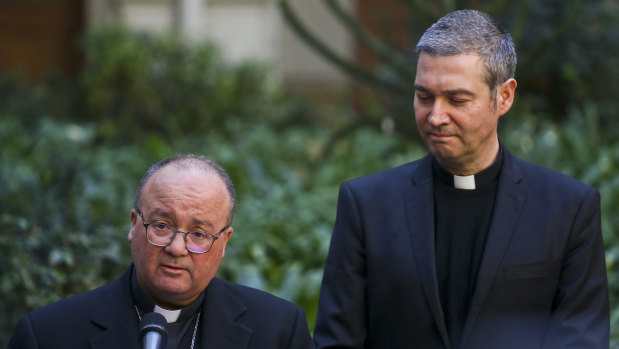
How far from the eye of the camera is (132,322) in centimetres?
283

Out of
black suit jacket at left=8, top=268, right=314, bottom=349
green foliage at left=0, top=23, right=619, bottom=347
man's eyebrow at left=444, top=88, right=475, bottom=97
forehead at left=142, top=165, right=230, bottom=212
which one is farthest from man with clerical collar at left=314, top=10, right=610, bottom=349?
green foliage at left=0, top=23, right=619, bottom=347

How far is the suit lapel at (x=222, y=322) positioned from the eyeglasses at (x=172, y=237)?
0.31 metres

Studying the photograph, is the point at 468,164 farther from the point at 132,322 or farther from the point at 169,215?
the point at 132,322

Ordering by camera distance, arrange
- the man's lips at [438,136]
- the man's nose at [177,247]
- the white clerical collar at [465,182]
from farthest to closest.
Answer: the white clerical collar at [465,182] → the man's lips at [438,136] → the man's nose at [177,247]

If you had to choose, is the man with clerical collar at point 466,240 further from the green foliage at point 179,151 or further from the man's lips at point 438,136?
the green foliage at point 179,151

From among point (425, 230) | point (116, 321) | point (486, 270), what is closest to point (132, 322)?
point (116, 321)

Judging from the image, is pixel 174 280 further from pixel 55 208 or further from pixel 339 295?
pixel 55 208

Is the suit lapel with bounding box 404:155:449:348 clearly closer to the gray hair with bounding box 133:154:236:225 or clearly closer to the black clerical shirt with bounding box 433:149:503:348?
the black clerical shirt with bounding box 433:149:503:348

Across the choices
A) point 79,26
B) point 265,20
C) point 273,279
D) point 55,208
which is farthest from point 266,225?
point 79,26

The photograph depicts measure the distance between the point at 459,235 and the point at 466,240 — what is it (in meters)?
0.03

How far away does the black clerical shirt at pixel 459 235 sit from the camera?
3.17 metres

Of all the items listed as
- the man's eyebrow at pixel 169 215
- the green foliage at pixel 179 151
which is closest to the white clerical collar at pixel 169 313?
the man's eyebrow at pixel 169 215

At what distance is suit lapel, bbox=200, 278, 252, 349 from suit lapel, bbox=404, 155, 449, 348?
24.2 inches

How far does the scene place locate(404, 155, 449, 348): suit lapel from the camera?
3.11m
